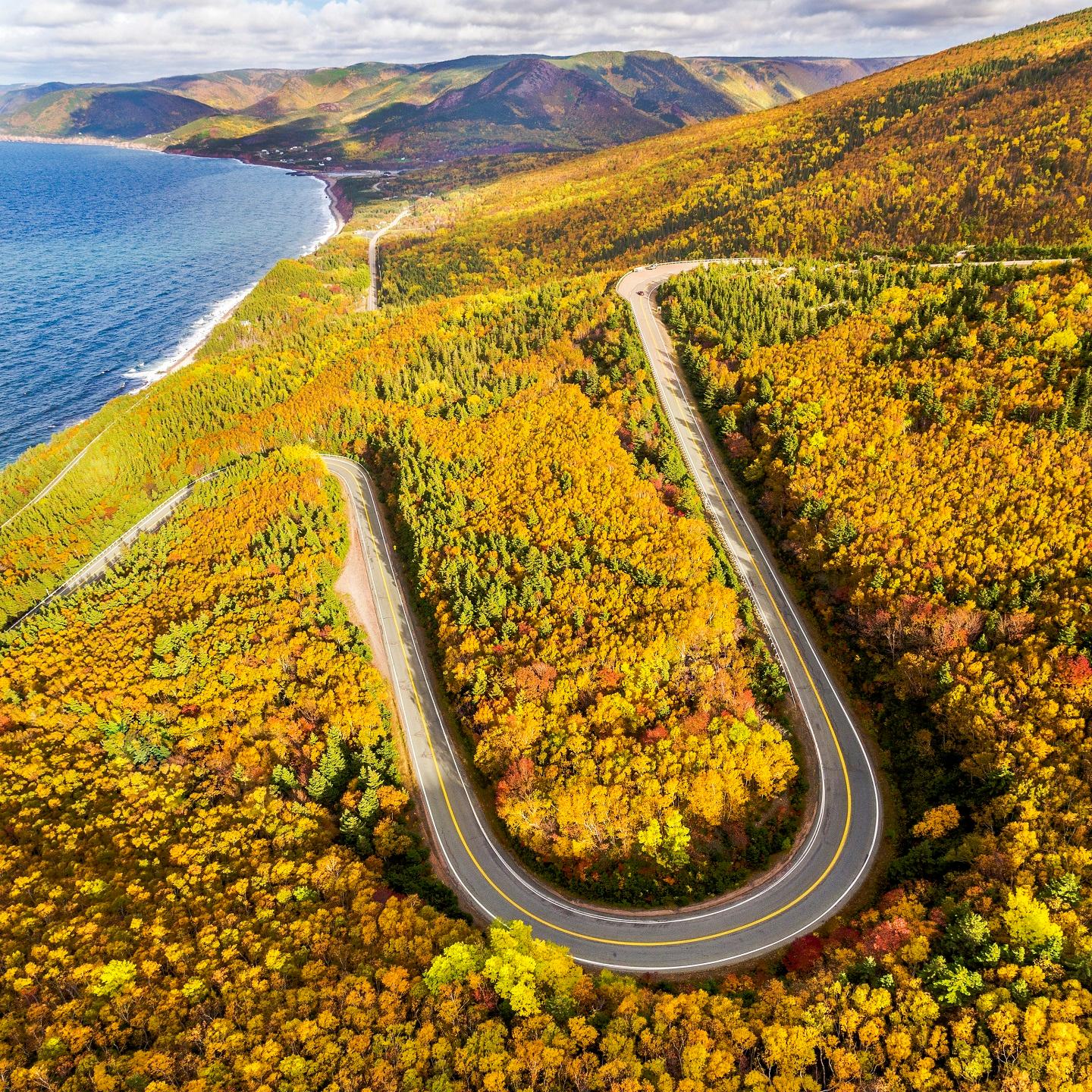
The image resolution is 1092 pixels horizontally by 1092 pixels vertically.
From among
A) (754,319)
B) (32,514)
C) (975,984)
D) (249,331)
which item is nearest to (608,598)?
(975,984)

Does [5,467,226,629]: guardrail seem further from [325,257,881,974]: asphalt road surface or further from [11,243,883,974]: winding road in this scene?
[325,257,881,974]: asphalt road surface

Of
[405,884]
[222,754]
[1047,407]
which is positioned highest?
[1047,407]

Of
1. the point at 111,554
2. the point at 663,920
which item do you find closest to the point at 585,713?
the point at 663,920

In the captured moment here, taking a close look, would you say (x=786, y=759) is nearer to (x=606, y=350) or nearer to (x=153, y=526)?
(x=606, y=350)

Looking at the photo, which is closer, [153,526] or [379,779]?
[379,779]

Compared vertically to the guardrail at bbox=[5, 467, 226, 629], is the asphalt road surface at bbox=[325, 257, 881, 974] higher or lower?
lower

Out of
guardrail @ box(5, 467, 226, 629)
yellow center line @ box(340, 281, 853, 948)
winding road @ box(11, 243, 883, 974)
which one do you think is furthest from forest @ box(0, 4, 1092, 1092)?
yellow center line @ box(340, 281, 853, 948)

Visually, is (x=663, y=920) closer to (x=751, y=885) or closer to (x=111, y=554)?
→ (x=751, y=885)
